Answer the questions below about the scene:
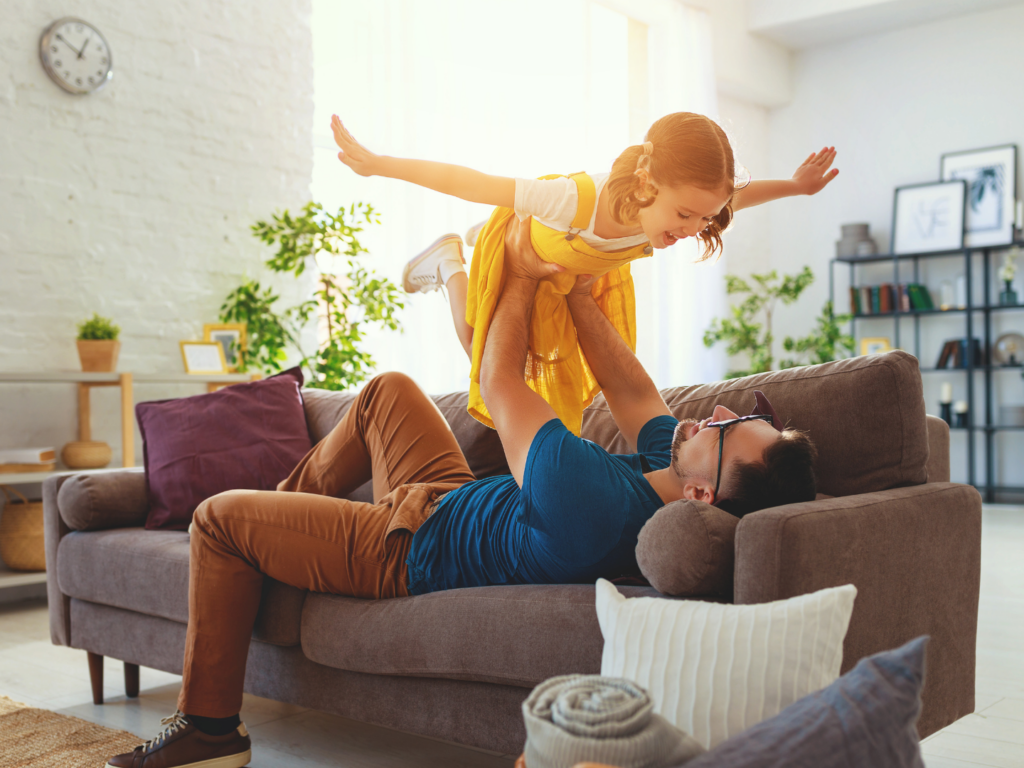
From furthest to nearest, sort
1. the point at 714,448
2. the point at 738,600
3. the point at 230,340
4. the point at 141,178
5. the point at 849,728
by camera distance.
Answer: the point at 230,340
the point at 141,178
the point at 714,448
the point at 738,600
the point at 849,728

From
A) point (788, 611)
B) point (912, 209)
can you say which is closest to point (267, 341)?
point (788, 611)

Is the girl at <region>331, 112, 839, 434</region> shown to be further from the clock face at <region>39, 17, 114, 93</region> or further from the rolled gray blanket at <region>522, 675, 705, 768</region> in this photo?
the clock face at <region>39, 17, 114, 93</region>

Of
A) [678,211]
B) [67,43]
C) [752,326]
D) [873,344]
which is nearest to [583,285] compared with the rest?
[678,211]

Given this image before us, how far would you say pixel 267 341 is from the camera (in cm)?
446

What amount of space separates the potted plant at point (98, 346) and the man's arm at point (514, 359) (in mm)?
2643

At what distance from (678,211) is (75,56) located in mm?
3473

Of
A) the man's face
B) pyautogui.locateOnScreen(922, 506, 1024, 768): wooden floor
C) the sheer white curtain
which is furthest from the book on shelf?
the man's face

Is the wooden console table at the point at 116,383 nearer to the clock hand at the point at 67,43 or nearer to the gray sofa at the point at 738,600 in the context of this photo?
the clock hand at the point at 67,43

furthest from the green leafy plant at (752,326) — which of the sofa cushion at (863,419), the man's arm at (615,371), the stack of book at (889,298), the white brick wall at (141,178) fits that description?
the sofa cushion at (863,419)

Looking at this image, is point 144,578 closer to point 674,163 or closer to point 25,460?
point 674,163

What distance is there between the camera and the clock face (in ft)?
13.0

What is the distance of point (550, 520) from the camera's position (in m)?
1.54

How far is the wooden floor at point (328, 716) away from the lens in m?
2.01

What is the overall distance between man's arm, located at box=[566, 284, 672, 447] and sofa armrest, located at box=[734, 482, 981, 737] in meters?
0.55
